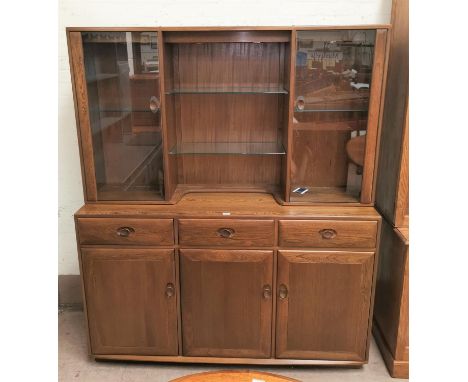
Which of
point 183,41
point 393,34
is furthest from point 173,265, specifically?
point 393,34

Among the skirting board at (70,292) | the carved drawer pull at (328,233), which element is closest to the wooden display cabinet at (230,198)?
the carved drawer pull at (328,233)

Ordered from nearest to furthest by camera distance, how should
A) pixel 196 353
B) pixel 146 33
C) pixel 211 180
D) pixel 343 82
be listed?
pixel 146 33
pixel 343 82
pixel 196 353
pixel 211 180

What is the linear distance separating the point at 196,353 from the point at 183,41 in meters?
1.61

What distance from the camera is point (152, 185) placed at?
7.16ft

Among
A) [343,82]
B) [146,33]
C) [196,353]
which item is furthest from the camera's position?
[196,353]

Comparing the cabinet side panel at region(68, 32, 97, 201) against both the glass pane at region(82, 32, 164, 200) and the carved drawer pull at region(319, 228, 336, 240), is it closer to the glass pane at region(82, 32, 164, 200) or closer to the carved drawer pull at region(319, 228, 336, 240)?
the glass pane at region(82, 32, 164, 200)

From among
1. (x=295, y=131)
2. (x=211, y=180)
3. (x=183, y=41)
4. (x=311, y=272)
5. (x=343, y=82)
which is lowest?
(x=311, y=272)

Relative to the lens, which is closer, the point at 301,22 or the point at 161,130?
the point at 161,130

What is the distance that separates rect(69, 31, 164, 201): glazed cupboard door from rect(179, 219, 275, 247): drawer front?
29cm

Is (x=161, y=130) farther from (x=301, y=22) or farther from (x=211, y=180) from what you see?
(x=301, y=22)

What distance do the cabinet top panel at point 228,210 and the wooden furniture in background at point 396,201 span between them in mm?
176

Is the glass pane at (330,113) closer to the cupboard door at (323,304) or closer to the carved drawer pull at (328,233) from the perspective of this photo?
the carved drawer pull at (328,233)

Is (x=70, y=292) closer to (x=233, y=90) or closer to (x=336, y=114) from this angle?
(x=233, y=90)

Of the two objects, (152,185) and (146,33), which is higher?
(146,33)
